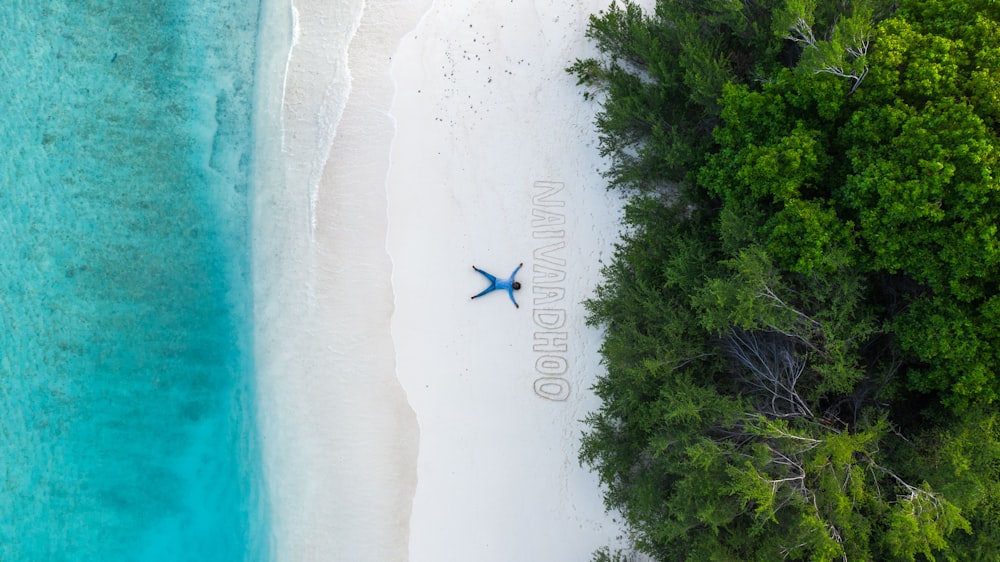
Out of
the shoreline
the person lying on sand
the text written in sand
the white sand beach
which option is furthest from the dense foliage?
the shoreline

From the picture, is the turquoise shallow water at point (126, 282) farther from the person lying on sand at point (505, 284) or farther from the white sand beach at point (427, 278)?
the person lying on sand at point (505, 284)

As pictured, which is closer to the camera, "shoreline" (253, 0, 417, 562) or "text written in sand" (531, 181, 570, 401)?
"shoreline" (253, 0, 417, 562)

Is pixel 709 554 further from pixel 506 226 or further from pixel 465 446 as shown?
pixel 506 226

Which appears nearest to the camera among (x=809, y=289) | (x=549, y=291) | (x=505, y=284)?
(x=809, y=289)

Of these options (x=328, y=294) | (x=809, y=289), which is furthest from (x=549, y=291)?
(x=809, y=289)

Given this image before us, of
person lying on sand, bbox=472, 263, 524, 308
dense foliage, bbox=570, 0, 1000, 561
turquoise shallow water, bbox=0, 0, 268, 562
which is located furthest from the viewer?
turquoise shallow water, bbox=0, 0, 268, 562

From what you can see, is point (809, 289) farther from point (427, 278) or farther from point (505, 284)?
point (427, 278)

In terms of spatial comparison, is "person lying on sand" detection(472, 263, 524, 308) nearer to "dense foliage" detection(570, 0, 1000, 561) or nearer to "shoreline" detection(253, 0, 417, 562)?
"dense foliage" detection(570, 0, 1000, 561)

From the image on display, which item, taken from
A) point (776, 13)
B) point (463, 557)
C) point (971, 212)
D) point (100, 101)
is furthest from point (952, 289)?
point (100, 101)
